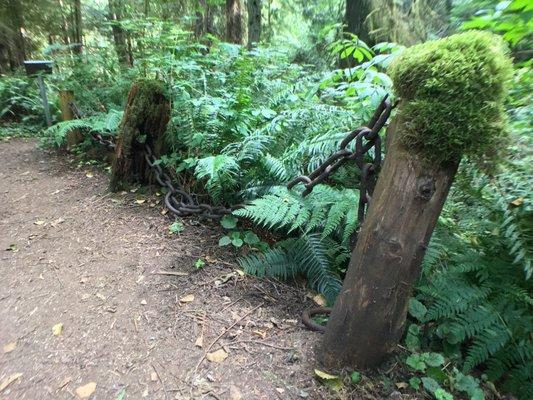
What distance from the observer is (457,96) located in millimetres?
1496

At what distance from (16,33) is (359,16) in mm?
9877

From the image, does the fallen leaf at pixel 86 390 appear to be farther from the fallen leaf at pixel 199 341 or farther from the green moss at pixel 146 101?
the green moss at pixel 146 101

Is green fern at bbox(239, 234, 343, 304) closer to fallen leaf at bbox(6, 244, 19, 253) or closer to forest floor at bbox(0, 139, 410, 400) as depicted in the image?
forest floor at bbox(0, 139, 410, 400)

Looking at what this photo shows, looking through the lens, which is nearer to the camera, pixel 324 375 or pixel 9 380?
pixel 324 375

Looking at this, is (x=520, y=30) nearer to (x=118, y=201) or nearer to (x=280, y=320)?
(x=280, y=320)

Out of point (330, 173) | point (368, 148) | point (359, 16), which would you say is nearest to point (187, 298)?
point (330, 173)

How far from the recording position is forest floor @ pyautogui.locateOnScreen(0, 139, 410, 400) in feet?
6.73

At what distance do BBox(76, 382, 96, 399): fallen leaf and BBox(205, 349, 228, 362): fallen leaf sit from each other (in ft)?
2.16

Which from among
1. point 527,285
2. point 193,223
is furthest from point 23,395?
point 527,285

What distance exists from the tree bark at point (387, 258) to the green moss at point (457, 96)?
0.09 m

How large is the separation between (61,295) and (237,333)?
149 cm

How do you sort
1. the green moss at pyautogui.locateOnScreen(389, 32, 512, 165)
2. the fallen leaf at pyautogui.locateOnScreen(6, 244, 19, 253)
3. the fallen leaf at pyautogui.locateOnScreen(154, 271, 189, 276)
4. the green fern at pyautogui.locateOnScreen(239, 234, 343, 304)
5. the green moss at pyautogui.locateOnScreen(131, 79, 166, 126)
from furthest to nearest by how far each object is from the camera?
the green moss at pyautogui.locateOnScreen(131, 79, 166, 126), the fallen leaf at pyautogui.locateOnScreen(6, 244, 19, 253), the fallen leaf at pyautogui.locateOnScreen(154, 271, 189, 276), the green fern at pyautogui.locateOnScreen(239, 234, 343, 304), the green moss at pyautogui.locateOnScreen(389, 32, 512, 165)

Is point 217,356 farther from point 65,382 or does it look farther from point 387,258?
point 387,258

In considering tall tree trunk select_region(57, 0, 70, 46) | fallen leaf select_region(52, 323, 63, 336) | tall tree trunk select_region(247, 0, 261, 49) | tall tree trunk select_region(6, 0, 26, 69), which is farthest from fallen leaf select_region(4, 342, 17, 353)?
tall tree trunk select_region(57, 0, 70, 46)
